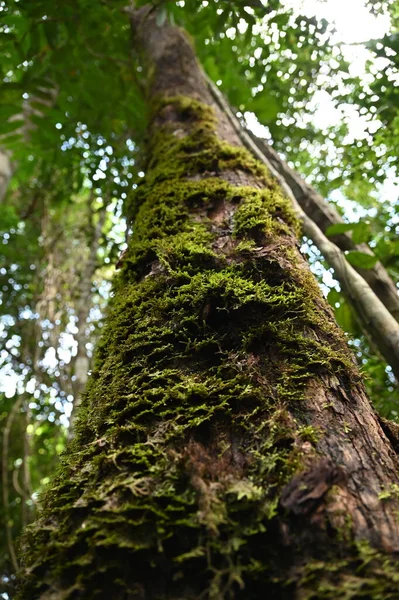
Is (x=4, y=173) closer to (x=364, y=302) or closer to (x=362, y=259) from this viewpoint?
(x=362, y=259)

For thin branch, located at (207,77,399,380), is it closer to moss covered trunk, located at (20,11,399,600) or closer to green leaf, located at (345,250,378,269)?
green leaf, located at (345,250,378,269)

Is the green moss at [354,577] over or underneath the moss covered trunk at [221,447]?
underneath

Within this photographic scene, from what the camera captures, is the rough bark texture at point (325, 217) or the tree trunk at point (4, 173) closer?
the rough bark texture at point (325, 217)

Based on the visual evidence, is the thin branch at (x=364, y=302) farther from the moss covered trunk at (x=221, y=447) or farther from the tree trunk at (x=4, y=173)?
the tree trunk at (x=4, y=173)

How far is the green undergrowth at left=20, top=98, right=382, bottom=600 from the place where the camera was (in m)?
0.81

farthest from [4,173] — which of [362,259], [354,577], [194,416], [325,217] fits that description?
[354,577]

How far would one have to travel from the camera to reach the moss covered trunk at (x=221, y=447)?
0.80 m

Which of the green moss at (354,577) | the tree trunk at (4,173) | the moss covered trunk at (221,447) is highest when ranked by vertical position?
the tree trunk at (4,173)

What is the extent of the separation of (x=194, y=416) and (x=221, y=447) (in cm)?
10

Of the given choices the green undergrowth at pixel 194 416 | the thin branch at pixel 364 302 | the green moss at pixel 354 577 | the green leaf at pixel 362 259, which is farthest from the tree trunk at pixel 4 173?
the green moss at pixel 354 577

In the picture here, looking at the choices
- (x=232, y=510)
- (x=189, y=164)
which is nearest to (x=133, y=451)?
(x=232, y=510)


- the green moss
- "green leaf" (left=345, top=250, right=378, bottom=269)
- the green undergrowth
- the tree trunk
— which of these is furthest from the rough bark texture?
the tree trunk

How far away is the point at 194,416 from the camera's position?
1.09 m

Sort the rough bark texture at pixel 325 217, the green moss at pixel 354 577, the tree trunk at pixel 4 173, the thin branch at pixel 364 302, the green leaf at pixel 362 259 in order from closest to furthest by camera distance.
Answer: the green moss at pixel 354 577
the thin branch at pixel 364 302
the green leaf at pixel 362 259
the rough bark texture at pixel 325 217
the tree trunk at pixel 4 173
